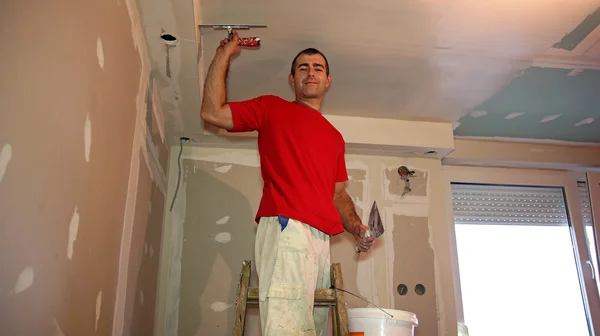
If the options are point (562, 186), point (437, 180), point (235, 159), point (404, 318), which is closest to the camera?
point (404, 318)

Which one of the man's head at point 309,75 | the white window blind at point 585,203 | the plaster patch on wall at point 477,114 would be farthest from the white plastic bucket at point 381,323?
the white window blind at point 585,203

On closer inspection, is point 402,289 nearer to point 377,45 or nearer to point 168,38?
point 377,45

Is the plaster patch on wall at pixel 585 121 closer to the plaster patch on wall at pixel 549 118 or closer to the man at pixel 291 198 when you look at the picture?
the plaster patch on wall at pixel 549 118

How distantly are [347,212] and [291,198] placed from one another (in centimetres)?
55

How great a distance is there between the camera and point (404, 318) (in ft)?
6.72

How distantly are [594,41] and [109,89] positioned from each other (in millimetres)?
2518

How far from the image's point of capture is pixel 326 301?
1.99m

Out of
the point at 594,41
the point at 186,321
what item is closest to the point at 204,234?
the point at 186,321

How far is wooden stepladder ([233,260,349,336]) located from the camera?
1934mm

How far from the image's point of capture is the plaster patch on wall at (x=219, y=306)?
301 cm

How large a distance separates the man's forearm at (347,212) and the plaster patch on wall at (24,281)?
1431 millimetres

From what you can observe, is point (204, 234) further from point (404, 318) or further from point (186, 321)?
point (404, 318)

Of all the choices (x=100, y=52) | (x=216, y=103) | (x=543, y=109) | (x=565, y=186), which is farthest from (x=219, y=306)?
(x=565, y=186)

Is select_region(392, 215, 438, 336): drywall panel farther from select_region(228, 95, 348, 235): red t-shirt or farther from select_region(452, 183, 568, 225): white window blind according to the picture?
select_region(228, 95, 348, 235): red t-shirt
